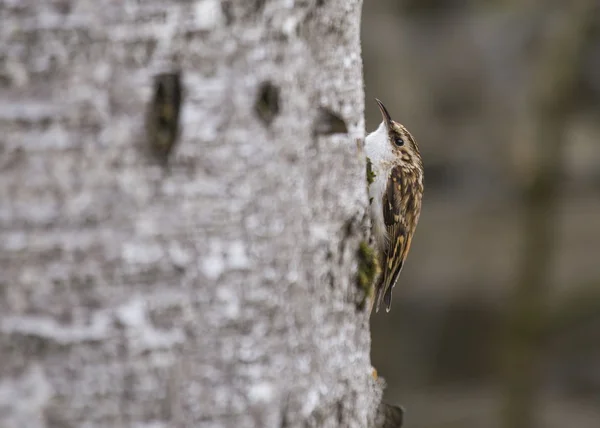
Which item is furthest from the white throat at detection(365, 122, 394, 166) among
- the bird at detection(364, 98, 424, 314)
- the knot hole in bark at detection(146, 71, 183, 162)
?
the knot hole in bark at detection(146, 71, 183, 162)

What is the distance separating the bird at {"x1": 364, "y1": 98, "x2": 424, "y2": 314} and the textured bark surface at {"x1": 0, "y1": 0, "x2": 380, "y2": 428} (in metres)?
2.12

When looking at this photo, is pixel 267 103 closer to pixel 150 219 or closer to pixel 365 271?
pixel 150 219

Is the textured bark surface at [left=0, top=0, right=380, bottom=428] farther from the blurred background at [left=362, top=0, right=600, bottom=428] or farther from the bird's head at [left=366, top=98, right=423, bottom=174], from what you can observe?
the blurred background at [left=362, top=0, right=600, bottom=428]

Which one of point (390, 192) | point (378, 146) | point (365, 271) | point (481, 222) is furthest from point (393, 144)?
point (481, 222)

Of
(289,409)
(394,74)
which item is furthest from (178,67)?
(394,74)

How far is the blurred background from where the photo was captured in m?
6.89

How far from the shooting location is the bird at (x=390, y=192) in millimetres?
3496

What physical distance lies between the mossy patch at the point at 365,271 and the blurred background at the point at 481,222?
16.6ft

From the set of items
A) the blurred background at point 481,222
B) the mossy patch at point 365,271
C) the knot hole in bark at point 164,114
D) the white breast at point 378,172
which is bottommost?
the blurred background at point 481,222

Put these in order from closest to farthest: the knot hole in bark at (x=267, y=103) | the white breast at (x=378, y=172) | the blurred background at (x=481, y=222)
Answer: the knot hole in bark at (x=267, y=103) → the white breast at (x=378, y=172) → the blurred background at (x=481, y=222)

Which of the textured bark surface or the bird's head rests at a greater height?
the textured bark surface

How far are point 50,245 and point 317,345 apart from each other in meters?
0.51

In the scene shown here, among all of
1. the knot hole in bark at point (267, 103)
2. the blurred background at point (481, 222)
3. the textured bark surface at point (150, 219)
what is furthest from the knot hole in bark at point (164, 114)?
the blurred background at point (481, 222)

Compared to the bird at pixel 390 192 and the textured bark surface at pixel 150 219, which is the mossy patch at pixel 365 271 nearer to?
the textured bark surface at pixel 150 219
